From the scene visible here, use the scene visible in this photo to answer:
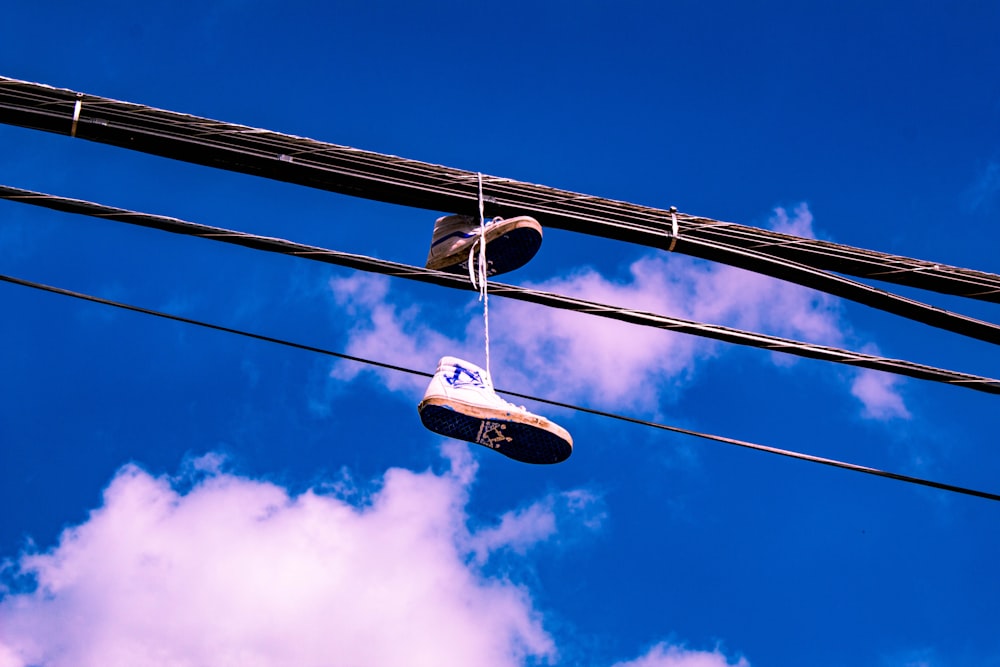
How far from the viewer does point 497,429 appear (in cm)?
534

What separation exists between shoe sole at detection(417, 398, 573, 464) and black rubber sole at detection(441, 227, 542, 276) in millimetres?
722

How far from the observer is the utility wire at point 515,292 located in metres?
4.99

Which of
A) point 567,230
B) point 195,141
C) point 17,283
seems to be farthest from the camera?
point 567,230

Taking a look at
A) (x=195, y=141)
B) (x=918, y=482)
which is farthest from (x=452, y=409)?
(x=918, y=482)

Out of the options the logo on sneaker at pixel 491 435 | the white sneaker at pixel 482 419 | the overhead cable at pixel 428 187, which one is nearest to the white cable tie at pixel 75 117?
the overhead cable at pixel 428 187

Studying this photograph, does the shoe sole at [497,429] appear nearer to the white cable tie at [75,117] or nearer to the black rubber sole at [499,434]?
the black rubber sole at [499,434]

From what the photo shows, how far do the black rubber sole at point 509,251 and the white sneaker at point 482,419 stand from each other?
427 mm

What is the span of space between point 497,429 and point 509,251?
0.80 m

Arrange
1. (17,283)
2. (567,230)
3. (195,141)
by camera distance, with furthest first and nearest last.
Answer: (567,230)
(195,141)
(17,283)

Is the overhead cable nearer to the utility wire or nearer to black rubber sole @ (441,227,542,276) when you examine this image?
black rubber sole @ (441,227,542,276)

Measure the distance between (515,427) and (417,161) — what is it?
124 centimetres

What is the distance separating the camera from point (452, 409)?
5242 mm

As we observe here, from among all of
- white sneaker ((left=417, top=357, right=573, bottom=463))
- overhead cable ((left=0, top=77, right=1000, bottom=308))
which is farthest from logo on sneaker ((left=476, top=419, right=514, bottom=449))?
overhead cable ((left=0, top=77, right=1000, bottom=308))

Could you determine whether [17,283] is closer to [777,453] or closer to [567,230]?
[567,230]
